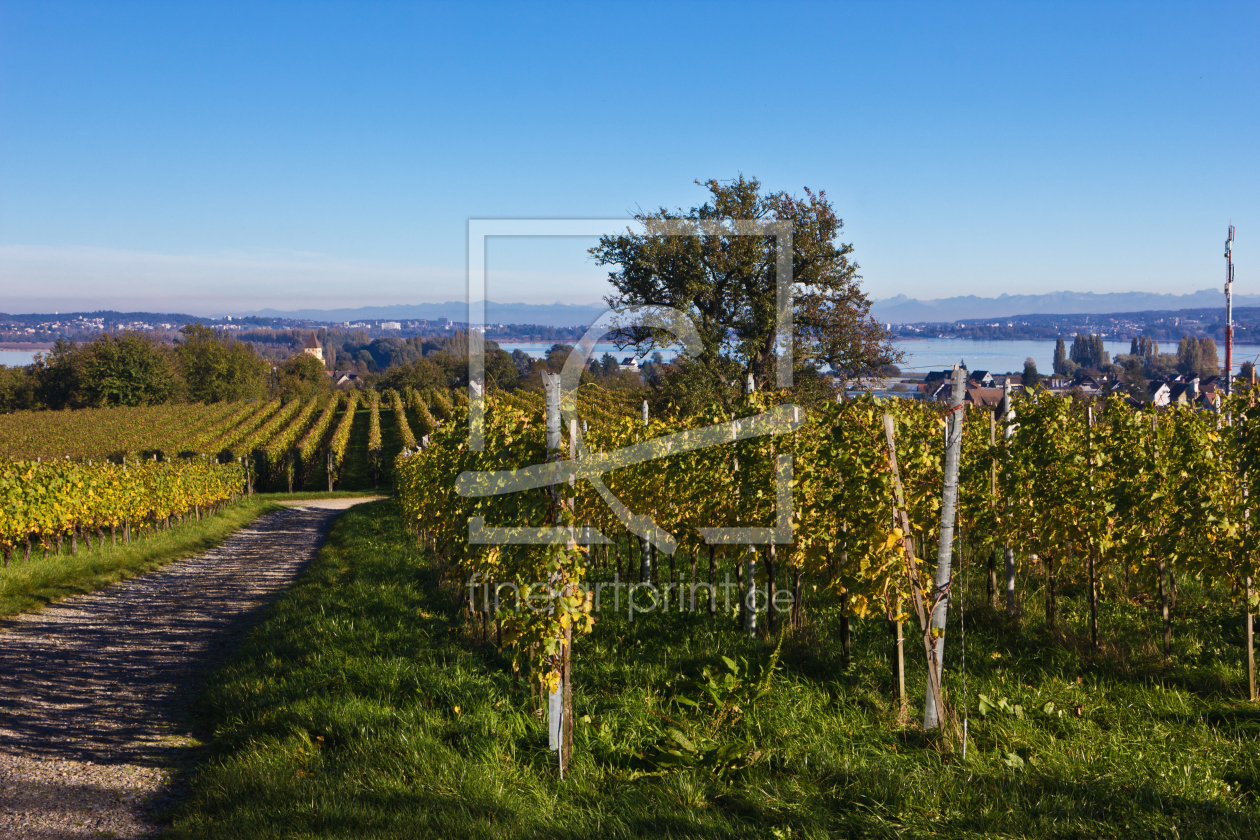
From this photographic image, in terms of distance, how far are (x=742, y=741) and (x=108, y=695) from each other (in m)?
6.59

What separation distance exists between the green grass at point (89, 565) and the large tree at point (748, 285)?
13894 millimetres

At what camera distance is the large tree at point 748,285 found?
2139 cm

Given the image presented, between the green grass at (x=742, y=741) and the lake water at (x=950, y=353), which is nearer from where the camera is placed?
the green grass at (x=742, y=741)

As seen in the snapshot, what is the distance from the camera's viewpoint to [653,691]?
20.1ft

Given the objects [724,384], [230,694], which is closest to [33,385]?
[724,384]

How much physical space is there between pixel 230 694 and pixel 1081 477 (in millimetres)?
8400

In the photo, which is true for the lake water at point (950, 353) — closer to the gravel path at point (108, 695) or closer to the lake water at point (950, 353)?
the lake water at point (950, 353)

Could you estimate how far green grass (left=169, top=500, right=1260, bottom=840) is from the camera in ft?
13.7

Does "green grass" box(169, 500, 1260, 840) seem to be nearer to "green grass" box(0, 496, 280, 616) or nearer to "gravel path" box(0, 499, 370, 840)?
"gravel path" box(0, 499, 370, 840)

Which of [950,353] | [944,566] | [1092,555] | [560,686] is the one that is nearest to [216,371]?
[950,353]

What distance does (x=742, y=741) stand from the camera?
517 centimetres

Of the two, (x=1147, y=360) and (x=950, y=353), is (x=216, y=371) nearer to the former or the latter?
(x=950, y=353)

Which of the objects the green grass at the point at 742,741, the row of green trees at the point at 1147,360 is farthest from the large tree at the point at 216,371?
the green grass at the point at 742,741

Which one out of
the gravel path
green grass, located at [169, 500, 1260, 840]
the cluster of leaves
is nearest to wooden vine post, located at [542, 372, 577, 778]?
green grass, located at [169, 500, 1260, 840]
